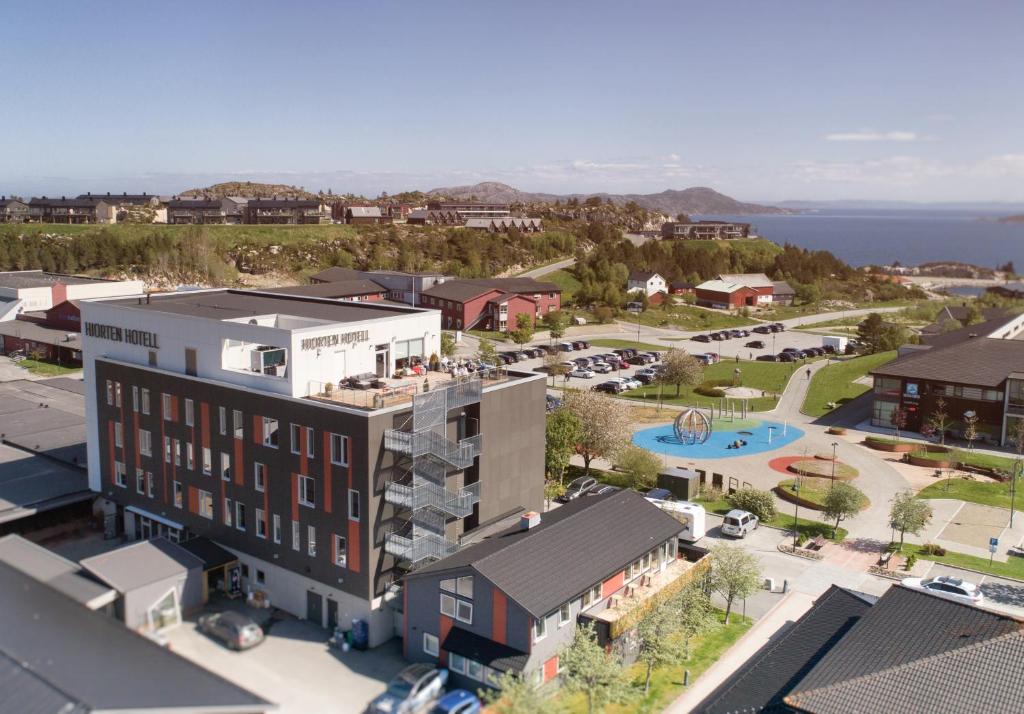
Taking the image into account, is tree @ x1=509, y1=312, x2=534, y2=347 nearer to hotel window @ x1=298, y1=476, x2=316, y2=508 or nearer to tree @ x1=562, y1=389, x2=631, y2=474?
tree @ x1=562, y1=389, x2=631, y2=474

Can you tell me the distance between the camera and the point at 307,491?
2306 cm

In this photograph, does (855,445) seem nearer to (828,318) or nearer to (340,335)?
(340,335)

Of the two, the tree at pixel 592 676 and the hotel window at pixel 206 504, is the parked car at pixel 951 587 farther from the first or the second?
the hotel window at pixel 206 504

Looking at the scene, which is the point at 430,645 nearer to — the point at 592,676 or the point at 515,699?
the point at 592,676

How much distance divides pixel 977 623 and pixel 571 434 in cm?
2118

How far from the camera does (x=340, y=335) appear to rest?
23.1 m

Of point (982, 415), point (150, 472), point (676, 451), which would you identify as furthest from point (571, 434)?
point (982, 415)

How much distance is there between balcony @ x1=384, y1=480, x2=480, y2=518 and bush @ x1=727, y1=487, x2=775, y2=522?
1509 cm

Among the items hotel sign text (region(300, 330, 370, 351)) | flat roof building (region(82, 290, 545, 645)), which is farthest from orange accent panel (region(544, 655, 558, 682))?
hotel sign text (region(300, 330, 370, 351))

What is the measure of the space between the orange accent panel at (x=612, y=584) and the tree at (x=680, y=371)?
33599 mm

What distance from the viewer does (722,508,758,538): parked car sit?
1236 inches

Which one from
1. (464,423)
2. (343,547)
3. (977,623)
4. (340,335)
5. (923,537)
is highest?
(340,335)

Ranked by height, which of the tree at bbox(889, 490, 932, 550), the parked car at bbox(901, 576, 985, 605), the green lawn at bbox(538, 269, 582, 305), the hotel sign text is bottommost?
the parked car at bbox(901, 576, 985, 605)

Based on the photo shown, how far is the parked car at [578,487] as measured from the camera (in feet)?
115
